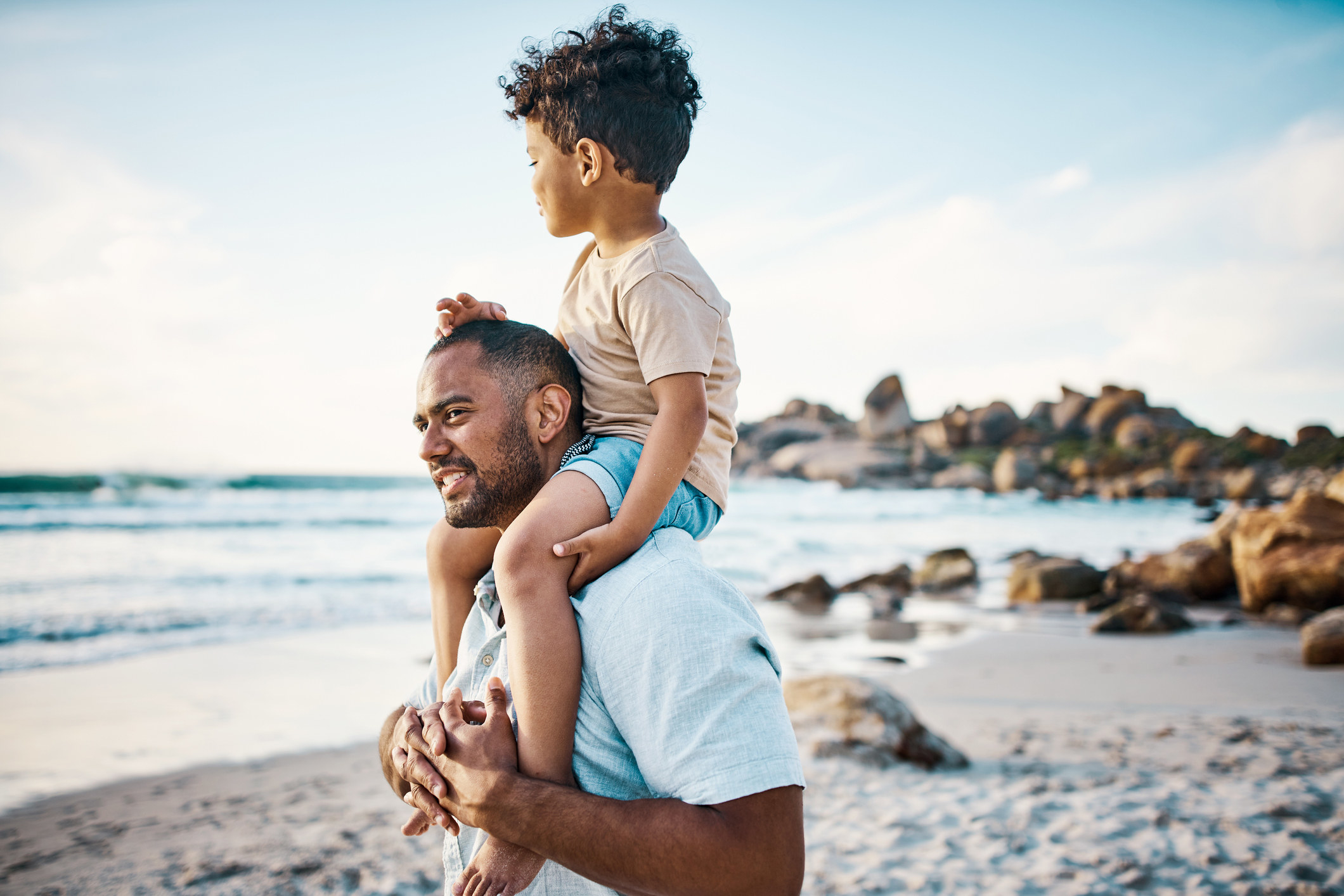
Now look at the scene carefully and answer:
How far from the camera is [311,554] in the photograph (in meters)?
15.5

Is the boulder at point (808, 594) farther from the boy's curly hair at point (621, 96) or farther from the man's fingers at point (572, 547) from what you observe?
the man's fingers at point (572, 547)

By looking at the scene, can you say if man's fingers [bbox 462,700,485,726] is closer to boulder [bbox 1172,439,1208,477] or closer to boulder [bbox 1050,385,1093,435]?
boulder [bbox 1172,439,1208,477]

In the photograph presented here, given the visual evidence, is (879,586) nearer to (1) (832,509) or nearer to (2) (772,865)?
(2) (772,865)

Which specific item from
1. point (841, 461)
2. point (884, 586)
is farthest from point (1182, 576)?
point (841, 461)

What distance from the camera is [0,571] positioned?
12.4 metres

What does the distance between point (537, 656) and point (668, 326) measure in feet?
A: 2.50

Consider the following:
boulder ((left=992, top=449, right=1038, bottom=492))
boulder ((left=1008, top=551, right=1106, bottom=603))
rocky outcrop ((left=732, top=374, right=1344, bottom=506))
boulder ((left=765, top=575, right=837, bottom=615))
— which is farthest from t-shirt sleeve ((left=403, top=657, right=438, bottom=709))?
boulder ((left=992, top=449, right=1038, bottom=492))

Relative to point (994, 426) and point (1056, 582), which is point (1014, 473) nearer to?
point (994, 426)

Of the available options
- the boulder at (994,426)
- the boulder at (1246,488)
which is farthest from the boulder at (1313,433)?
the boulder at (994,426)

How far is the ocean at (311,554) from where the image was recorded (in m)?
9.50

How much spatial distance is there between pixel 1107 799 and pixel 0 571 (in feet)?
47.2

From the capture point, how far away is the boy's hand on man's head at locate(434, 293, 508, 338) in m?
1.96

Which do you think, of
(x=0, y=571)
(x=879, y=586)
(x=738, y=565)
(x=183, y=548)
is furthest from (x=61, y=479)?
(x=879, y=586)

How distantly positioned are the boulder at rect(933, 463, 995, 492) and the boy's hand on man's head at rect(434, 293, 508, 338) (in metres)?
47.7
